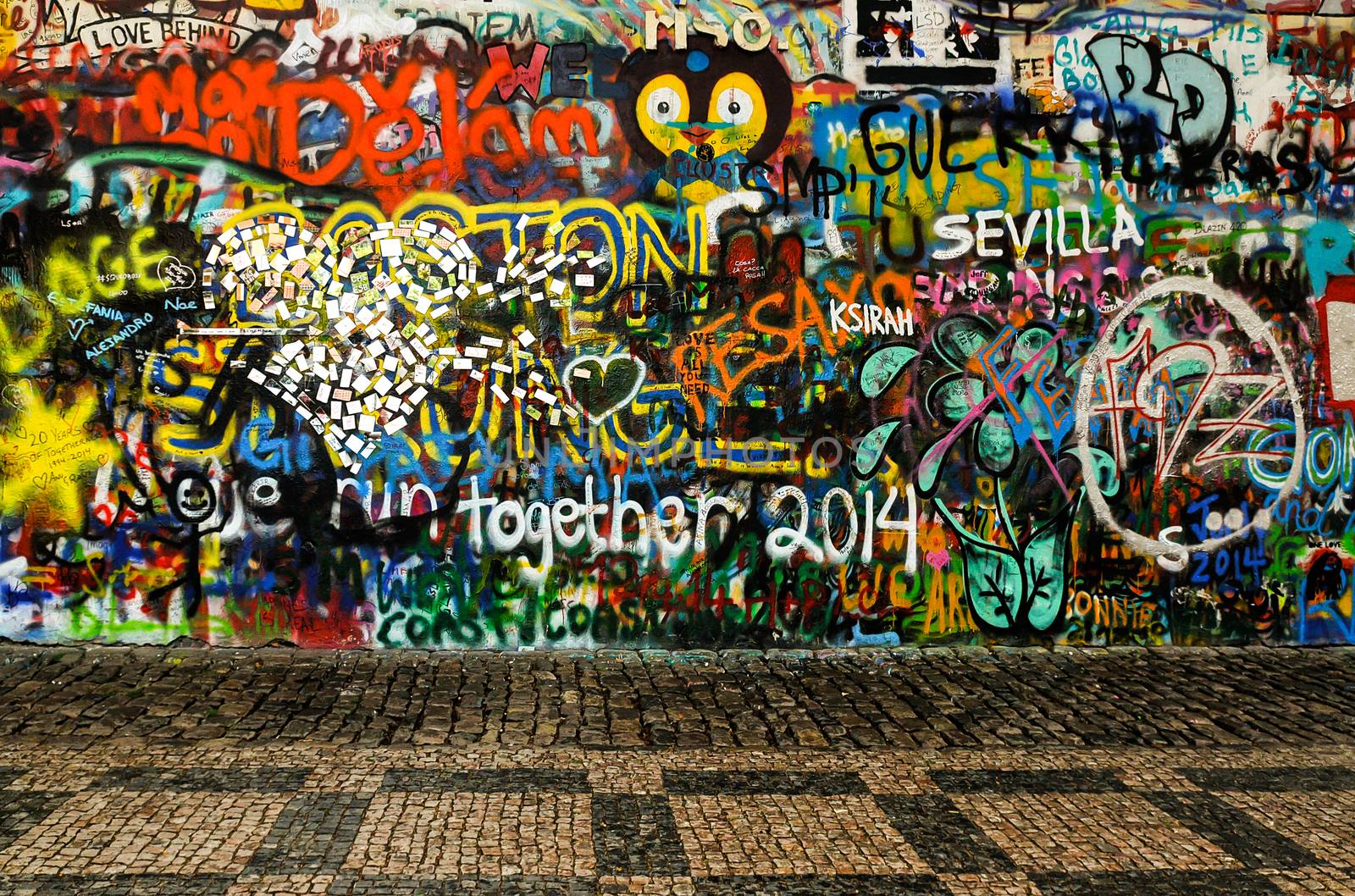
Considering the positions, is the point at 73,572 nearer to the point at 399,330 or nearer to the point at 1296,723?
the point at 399,330

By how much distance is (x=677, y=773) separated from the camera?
6176 millimetres

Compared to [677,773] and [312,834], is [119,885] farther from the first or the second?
[677,773]

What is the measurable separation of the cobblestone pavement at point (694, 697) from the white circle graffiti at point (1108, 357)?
0.71 m

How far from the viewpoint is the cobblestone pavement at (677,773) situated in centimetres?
498

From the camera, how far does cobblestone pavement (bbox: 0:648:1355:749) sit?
22.4 feet

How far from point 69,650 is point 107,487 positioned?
1051 mm

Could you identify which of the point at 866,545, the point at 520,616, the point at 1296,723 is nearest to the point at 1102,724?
the point at 1296,723

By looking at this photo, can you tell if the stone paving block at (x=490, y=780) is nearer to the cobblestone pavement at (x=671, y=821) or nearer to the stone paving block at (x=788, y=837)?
the cobblestone pavement at (x=671, y=821)

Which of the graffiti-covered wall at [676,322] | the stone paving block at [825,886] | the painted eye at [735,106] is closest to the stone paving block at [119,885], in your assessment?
the stone paving block at [825,886]

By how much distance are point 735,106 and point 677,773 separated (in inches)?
177

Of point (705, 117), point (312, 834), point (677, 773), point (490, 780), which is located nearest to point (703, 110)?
point (705, 117)

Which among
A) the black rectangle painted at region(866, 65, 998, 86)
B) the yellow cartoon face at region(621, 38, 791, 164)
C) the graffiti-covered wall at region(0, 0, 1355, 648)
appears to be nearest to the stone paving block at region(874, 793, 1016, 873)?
the graffiti-covered wall at region(0, 0, 1355, 648)

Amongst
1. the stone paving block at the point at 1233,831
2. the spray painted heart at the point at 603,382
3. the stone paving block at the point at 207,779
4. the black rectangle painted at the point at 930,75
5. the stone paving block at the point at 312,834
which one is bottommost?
the stone paving block at the point at 1233,831

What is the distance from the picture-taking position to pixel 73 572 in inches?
331
